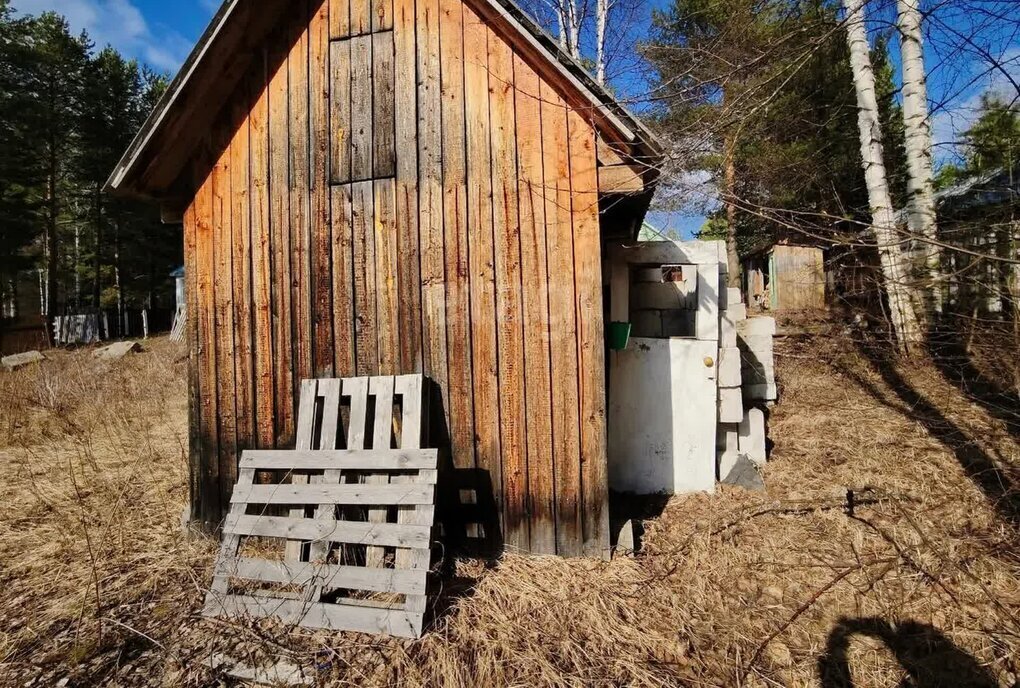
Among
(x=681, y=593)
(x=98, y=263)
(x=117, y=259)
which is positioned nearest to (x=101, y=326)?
(x=117, y=259)

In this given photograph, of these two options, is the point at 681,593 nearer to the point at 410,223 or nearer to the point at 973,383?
Result: the point at 410,223

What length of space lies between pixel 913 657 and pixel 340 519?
3633 mm

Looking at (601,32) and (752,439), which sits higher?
(601,32)

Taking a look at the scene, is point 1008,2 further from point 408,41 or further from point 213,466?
point 213,466

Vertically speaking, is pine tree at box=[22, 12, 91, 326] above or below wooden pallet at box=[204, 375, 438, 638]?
above

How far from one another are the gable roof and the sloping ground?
3121mm

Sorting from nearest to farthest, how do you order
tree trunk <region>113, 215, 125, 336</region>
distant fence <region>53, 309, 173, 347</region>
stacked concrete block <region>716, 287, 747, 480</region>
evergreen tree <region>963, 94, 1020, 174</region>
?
1. evergreen tree <region>963, 94, 1020, 174</region>
2. stacked concrete block <region>716, 287, 747, 480</region>
3. distant fence <region>53, 309, 173, 347</region>
4. tree trunk <region>113, 215, 125, 336</region>

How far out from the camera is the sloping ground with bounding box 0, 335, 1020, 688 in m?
2.93

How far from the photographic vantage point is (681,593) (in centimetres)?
363

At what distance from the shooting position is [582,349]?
4.08 meters

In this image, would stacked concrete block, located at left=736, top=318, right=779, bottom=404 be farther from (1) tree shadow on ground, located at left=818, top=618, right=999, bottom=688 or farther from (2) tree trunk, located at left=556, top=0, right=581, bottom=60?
(2) tree trunk, located at left=556, top=0, right=581, bottom=60

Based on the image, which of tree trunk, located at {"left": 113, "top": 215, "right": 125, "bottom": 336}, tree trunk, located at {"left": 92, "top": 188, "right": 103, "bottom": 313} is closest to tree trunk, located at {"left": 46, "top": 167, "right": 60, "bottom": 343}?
tree trunk, located at {"left": 92, "top": 188, "right": 103, "bottom": 313}

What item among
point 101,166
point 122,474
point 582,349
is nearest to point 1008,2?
point 582,349

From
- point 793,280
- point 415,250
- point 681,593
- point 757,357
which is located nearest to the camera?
point 681,593
